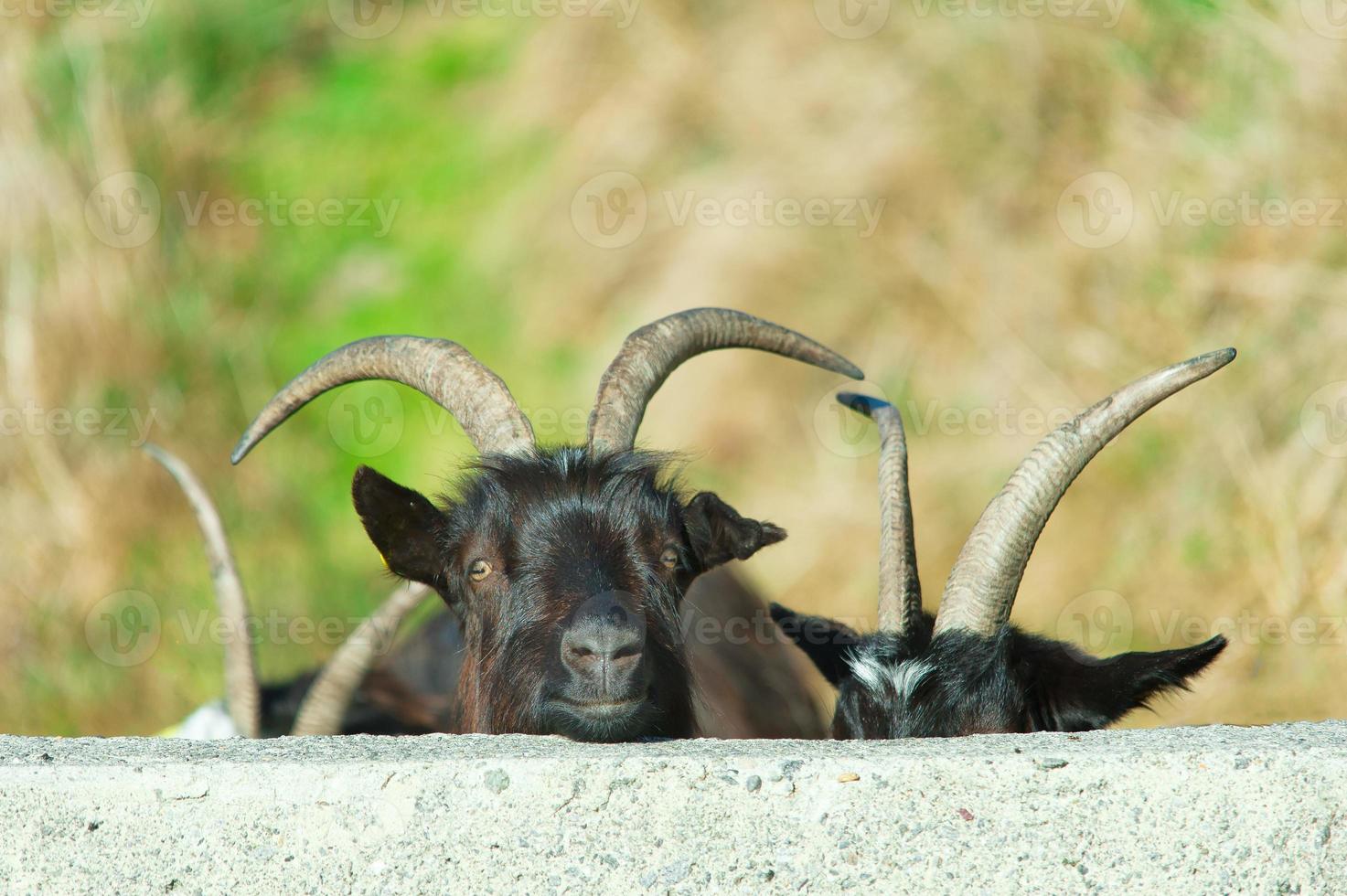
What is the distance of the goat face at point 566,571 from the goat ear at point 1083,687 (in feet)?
3.24

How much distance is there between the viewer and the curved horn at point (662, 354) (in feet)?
16.8

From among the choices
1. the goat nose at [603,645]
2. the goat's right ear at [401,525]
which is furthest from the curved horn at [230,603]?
the goat nose at [603,645]

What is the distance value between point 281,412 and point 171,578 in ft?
30.0

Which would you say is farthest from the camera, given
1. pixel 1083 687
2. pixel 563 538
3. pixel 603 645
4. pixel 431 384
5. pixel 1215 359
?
pixel 431 384

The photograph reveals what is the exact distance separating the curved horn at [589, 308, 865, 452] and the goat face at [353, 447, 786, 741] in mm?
188

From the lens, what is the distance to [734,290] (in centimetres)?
1282

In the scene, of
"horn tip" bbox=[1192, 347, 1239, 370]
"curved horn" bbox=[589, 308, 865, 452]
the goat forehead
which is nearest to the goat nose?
the goat forehead

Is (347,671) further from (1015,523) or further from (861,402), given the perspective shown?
(1015,523)

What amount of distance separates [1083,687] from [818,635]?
0.90 meters

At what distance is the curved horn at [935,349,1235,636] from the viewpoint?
14.3ft

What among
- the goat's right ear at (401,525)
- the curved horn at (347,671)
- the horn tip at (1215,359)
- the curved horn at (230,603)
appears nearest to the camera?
the horn tip at (1215,359)

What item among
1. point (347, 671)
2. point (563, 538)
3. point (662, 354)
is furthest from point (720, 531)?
point (347, 671)

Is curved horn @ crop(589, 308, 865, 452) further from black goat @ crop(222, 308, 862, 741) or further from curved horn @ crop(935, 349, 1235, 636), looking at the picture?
curved horn @ crop(935, 349, 1235, 636)

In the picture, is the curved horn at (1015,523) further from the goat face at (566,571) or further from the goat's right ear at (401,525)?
the goat's right ear at (401,525)
